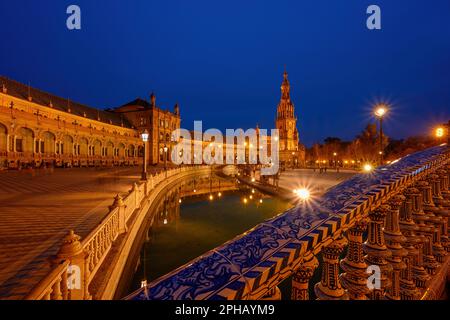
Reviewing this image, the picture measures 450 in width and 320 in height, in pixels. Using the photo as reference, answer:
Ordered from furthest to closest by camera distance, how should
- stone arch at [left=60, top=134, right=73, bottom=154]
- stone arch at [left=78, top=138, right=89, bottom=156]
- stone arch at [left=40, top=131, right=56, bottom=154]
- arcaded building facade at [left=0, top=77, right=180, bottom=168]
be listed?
stone arch at [left=78, top=138, right=89, bottom=156] → stone arch at [left=60, top=134, right=73, bottom=154] → stone arch at [left=40, top=131, right=56, bottom=154] → arcaded building facade at [left=0, top=77, right=180, bottom=168]

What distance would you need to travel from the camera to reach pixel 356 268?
6.14ft

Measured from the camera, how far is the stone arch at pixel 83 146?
3909 cm

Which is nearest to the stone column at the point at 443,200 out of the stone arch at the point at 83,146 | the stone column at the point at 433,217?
the stone column at the point at 433,217

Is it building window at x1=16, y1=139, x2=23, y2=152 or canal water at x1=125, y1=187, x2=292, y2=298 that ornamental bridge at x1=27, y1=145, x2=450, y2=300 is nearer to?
canal water at x1=125, y1=187, x2=292, y2=298

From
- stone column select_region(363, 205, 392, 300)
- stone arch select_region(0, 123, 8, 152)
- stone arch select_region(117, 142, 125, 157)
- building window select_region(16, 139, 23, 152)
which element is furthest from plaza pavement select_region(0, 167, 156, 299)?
stone arch select_region(117, 142, 125, 157)

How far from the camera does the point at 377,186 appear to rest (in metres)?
2.12

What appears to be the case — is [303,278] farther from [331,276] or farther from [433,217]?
[433,217]

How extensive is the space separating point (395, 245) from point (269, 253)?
1.84 meters

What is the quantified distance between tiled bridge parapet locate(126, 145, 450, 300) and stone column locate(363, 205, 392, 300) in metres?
0.06

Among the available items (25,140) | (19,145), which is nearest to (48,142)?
(25,140)

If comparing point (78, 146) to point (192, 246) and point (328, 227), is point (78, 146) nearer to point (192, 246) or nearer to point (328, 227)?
point (192, 246)

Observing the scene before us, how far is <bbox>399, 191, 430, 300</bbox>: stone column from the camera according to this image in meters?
2.44
